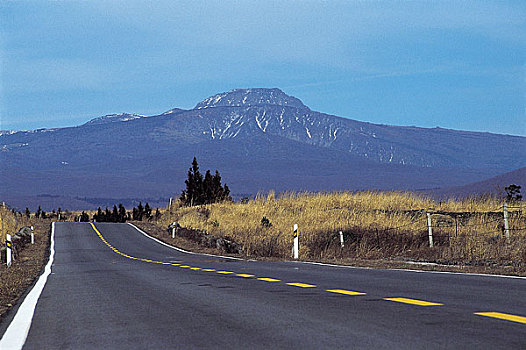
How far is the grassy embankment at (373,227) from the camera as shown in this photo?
74.2 feet

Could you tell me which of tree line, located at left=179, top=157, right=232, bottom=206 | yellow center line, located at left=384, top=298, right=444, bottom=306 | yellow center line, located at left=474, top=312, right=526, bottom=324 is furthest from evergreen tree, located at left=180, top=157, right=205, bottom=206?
yellow center line, located at left=474, top=312, right=526, bottom=324

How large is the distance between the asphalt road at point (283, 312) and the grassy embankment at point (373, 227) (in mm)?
5203

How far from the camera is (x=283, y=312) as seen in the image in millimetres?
8898

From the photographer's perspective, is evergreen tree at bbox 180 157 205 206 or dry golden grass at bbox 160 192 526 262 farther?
evergreen tree at bbox 180 157 205 206

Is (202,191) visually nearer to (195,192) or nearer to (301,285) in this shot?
(195,192)

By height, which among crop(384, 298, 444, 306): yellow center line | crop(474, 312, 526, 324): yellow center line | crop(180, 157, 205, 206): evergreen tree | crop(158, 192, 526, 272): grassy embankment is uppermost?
crop(180, 157, 205, 206): evergreen tree

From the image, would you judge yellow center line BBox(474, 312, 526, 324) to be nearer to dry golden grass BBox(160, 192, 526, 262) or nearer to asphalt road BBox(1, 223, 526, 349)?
asphalt road BBox(1, 223, 526, 349)

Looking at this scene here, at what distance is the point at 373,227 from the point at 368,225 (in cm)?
46

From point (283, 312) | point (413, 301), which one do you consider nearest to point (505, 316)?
point (413, 301)

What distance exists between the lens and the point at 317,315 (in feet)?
28.0

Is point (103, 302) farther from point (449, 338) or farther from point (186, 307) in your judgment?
point (449, 338)

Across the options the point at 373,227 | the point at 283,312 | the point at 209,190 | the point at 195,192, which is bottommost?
the point at 283,312

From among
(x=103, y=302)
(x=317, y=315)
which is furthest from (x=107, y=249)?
(x=317, y=315)

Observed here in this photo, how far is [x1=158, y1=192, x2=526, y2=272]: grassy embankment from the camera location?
22.6 metres
